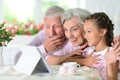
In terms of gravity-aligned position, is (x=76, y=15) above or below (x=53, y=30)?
above

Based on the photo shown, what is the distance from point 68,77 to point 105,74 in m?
0.42

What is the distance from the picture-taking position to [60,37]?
2.44 m

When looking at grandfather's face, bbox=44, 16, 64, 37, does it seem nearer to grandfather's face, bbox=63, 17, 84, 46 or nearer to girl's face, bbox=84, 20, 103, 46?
grandfather's face, bbox=63, 17, 84, 46

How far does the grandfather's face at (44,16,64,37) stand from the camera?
240cm

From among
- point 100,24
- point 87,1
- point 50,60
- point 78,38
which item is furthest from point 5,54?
point 87,1

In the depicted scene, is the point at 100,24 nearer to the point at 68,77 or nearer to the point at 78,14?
the point at 78,14

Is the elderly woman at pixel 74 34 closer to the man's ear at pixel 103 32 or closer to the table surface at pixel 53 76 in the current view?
the man's ear at pixel 103 32

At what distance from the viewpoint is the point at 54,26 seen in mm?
2404

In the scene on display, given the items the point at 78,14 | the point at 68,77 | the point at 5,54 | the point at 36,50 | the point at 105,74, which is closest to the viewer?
the point at 68,77

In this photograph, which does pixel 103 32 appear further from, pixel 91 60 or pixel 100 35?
pixel 91 60

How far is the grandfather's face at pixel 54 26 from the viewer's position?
2.40 meters

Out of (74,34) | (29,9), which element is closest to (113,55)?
(74,34)

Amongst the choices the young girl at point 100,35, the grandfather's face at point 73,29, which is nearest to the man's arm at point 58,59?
the grandfather's face at point 73,29

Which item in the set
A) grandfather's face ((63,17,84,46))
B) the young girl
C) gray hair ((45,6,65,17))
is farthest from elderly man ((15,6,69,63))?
the young girl
